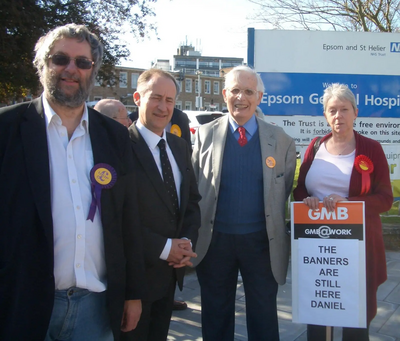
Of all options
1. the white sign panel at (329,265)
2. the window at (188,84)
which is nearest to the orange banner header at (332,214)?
the white sign panel at (329,265)

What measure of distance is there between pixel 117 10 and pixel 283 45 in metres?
11.5

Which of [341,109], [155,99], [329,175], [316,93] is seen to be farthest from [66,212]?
[316,93]

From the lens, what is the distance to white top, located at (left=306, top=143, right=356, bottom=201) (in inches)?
108

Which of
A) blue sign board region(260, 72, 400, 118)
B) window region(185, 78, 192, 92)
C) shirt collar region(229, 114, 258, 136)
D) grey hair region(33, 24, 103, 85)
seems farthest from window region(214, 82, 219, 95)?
grey hair region(33, 24, 103, 85)

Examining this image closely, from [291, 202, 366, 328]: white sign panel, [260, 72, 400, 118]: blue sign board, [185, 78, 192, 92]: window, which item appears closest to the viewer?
[291, 202, 366, 328]: white sign panel

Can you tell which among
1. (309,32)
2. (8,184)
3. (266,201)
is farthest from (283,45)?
(8,184)

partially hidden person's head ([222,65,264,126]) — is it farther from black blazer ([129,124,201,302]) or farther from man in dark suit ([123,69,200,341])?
black blazer ([129,124,201,302])

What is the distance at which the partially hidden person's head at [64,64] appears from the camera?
5.88 ft

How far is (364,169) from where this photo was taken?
2688 millimetres

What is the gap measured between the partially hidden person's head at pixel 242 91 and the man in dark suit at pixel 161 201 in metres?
0.48

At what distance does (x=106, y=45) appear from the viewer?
15203 millimetres

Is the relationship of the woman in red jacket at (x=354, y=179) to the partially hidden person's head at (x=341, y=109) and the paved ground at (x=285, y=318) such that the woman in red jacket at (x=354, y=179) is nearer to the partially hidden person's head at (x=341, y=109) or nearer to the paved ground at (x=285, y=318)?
the partially hidden person's head at (x=341, y=109)

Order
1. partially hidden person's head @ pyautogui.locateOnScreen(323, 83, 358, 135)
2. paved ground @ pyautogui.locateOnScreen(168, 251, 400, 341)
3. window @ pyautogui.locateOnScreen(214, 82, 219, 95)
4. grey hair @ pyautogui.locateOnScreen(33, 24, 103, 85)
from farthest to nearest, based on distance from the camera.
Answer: window @ pyautogui.locateOnScreen(214, 82, 219, 95) → paved ground @ pyautogui.locateOnScreen(168, 251, 400, 341) → partially hidden person's head @ pyautogui.locateOnScreen(323, 83, 358, 135) → grey hair @ pyautogui.locateOnScreen(33, 24, 103, 85)

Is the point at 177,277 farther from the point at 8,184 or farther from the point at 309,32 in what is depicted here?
the point at 309,32
